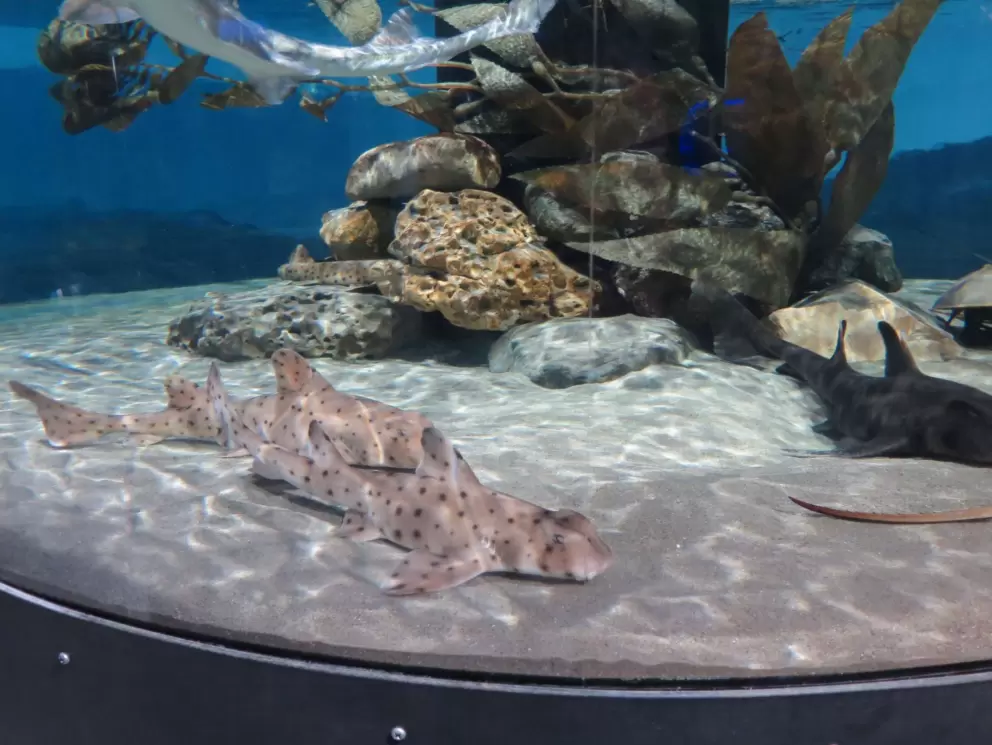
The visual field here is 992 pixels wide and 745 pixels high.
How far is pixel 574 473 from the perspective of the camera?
10.8 ft

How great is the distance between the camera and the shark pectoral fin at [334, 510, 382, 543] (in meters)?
2.50

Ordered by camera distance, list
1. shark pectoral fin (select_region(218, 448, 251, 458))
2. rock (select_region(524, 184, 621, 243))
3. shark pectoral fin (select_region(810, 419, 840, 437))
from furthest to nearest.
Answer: rock (select_region(524, 184, 621, 243)), shark pectoral fin (select_region(810, 419, 840, 437)), shark pectoral fin (select_region(218, 448, 251, 458))

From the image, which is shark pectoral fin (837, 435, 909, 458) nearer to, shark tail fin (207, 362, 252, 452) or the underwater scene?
the underwater scene

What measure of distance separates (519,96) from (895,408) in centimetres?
435

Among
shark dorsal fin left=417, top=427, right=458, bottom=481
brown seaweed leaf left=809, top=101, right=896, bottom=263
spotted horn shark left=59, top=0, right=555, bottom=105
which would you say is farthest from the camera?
brown seaweed leaf left=809, top=101, right=896, bottom=263

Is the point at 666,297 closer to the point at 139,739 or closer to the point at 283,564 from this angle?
the point at 283,564

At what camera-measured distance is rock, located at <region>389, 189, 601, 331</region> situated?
243 inches

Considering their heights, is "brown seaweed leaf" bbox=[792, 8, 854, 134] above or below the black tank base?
above

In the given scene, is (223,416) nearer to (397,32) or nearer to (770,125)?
(397,32)

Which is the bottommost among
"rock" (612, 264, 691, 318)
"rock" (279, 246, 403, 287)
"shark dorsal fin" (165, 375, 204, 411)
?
"shark dorsal fin" (165, 375, 204, 411)

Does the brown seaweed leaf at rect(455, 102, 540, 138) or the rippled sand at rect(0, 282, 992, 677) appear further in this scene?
the brown seaweed leaf at rect(455, 102, 540, 138)

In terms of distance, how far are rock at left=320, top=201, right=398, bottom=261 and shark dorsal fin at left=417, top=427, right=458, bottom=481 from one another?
5233 millimetres

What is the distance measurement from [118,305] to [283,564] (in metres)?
8.98

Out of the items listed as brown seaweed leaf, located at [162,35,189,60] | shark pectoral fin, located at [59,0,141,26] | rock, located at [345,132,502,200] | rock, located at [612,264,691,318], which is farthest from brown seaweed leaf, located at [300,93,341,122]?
rock, located at [612,264,691,318]
